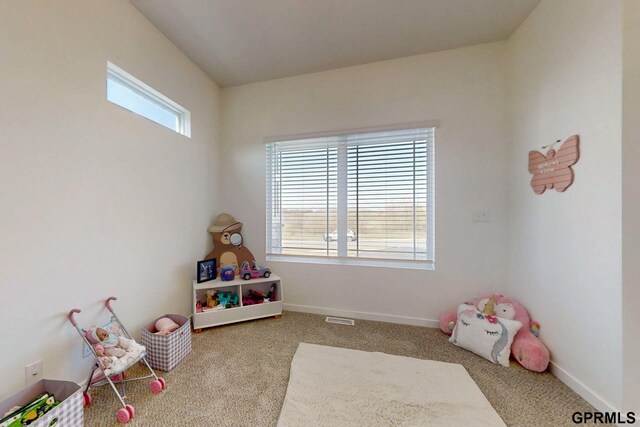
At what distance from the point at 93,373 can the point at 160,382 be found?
1.30 feet

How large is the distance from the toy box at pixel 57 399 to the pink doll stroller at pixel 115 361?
135 mm

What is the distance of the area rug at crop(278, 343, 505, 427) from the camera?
124cm

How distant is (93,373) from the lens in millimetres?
1425

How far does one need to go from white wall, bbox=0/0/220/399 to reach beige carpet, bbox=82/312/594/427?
54 centimetres

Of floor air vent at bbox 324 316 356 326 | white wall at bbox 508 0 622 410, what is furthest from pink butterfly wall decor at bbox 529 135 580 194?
floor air vent at bbox 324 316 356 326

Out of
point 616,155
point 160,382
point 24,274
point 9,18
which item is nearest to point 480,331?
point 616,155

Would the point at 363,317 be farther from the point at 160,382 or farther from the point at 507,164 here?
the point at 507,164

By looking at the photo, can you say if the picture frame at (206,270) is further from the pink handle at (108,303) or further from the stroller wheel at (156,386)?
the stroller wheel at (156,386)

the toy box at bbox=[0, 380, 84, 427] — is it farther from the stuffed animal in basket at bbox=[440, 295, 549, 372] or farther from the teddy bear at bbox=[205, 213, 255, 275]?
the stuffed animal in basket at bbox=[440, 295, 549, 372]

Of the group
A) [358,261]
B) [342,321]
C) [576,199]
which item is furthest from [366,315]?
[576,199]

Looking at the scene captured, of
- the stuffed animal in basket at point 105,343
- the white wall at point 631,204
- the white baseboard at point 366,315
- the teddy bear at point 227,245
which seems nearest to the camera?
the white wall at point 631,204

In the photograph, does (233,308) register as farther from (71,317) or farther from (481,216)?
(481,216)

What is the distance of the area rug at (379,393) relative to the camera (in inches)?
48.9
